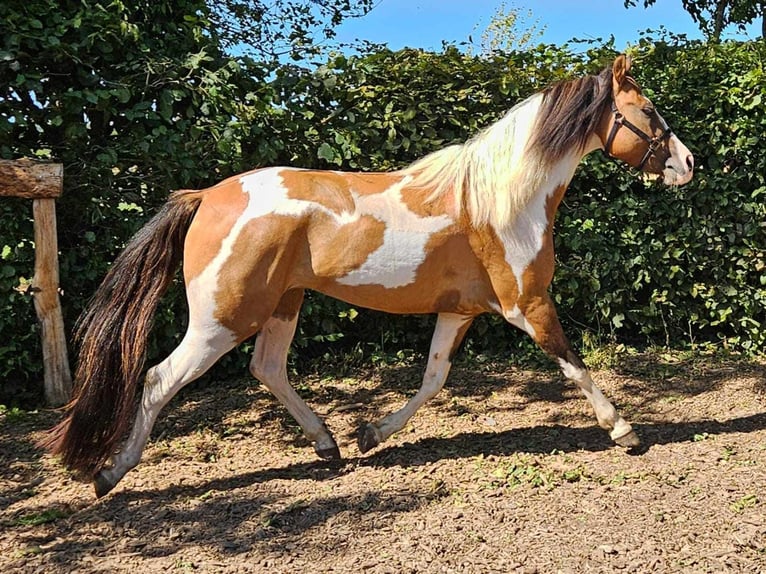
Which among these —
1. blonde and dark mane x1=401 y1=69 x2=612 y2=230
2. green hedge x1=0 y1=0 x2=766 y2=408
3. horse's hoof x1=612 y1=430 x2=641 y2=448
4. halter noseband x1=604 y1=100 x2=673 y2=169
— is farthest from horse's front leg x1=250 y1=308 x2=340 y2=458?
halter noseband x1=604 y1=100 x2=673 y2=169

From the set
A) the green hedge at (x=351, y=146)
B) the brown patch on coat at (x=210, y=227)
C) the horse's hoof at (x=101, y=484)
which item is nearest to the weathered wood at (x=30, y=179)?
the green hedge at (x=351, y=146)

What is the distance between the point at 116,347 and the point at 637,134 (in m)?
2.66

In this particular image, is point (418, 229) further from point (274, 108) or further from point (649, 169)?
point (274, 108)

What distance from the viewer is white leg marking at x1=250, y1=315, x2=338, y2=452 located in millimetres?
3381

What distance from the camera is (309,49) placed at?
449 cm

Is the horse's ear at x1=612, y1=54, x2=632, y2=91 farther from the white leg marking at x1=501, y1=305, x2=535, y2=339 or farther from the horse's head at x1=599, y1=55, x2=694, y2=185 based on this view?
the white leg marking at x1=501, y1=305, x2=535, y2=339

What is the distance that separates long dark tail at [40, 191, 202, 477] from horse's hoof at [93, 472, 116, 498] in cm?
3

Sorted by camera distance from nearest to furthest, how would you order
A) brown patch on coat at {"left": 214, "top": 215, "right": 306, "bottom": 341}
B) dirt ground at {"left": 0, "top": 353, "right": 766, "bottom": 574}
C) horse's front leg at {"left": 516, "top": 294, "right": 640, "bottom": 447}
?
dirt ground at {"left": 0, "top": 353, "right": 766, "bottom": 574} → brown patch on coat at {"left": 214, "top": 215, "right": 306, "bottom": 341} → horse's front leg at {"left": 516, "top": 294, "right": 640, "bottom": 447}

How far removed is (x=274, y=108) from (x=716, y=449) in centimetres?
325

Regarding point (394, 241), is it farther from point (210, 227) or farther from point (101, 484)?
point (101, 484)

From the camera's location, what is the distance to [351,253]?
3.04m

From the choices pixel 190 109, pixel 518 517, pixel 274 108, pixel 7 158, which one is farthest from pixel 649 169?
pixel 7 158

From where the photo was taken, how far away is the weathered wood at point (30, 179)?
3738mm

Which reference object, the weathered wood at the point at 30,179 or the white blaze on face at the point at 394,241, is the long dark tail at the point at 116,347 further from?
the weathered wood at the point at 30,179
